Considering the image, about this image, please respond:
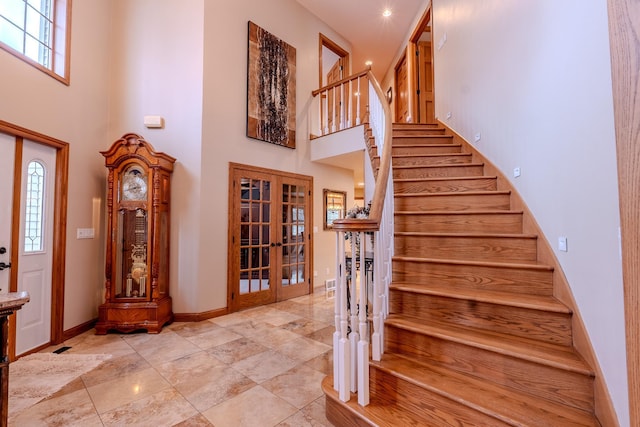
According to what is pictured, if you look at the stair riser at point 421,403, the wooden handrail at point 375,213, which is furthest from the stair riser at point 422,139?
the stair riser at point 421,403

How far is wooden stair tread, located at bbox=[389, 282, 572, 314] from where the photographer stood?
1.51 metres

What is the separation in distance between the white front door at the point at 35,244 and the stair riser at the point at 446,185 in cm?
355

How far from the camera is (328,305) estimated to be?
409 centimetres

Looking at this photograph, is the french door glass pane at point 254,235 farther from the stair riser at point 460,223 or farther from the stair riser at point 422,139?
the stair riser at point 460,223

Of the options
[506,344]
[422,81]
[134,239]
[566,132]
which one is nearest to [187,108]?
[134,239]

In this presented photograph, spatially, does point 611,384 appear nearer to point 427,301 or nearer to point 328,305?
point 427,301

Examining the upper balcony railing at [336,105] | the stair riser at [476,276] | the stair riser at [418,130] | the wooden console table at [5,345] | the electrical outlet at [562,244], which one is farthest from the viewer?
the upper balcony railing at [336,105]

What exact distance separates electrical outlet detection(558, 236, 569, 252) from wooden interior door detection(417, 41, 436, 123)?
4656 mm

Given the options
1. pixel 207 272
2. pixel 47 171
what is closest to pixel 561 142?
pixel 207 272

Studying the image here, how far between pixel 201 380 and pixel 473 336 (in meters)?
1.93

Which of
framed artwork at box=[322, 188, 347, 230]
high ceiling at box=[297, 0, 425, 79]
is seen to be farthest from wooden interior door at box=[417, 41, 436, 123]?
framed artwork at box=[322, 188, 347, 230]

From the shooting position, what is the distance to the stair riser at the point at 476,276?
1.75 m

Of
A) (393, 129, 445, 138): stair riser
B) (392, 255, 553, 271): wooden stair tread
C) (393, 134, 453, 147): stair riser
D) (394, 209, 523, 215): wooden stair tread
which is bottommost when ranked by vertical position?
(392, 255, 553, 271): wooden stair tread

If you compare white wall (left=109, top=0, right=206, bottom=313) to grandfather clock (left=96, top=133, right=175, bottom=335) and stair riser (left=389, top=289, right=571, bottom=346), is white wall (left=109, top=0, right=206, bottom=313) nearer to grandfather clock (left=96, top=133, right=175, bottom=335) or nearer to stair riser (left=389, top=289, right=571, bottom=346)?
grandfather clock (left=96, top=133, right=175, bottom=335)
